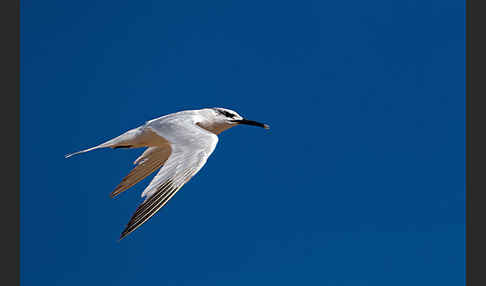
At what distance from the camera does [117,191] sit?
6.25 meters

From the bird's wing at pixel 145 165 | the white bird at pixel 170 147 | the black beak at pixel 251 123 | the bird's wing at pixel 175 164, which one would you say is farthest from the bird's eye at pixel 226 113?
the bird's wing at pixel 175 164

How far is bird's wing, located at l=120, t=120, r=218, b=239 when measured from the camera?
443 centimetres

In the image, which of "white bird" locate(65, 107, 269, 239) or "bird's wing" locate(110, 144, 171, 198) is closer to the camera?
"white bird" locate(65, 107, 269, 239)

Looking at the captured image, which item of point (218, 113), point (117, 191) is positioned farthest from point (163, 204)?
point (218, 113)

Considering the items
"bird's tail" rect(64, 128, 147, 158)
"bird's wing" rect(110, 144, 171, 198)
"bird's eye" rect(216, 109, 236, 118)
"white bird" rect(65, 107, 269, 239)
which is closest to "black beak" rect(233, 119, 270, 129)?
"white bird" rect(65, 107, 269, 239)

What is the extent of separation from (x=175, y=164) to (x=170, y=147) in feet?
4.52

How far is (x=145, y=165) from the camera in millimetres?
6402

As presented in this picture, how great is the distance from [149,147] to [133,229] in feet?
7.55

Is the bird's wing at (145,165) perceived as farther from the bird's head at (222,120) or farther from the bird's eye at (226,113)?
the bird's eye at (226,113)

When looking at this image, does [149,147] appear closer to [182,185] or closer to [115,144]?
[115,144]

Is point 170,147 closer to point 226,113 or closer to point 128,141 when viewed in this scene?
point 128,141

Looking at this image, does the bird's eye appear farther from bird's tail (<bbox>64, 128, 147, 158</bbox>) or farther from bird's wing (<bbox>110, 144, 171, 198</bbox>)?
bird's tail (<bbox>64, 128, 147, 158</bbox>)

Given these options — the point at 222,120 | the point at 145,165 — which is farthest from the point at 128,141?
the point at 222,120

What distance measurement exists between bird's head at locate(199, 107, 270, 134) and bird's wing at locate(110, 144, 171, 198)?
54 centimetres
